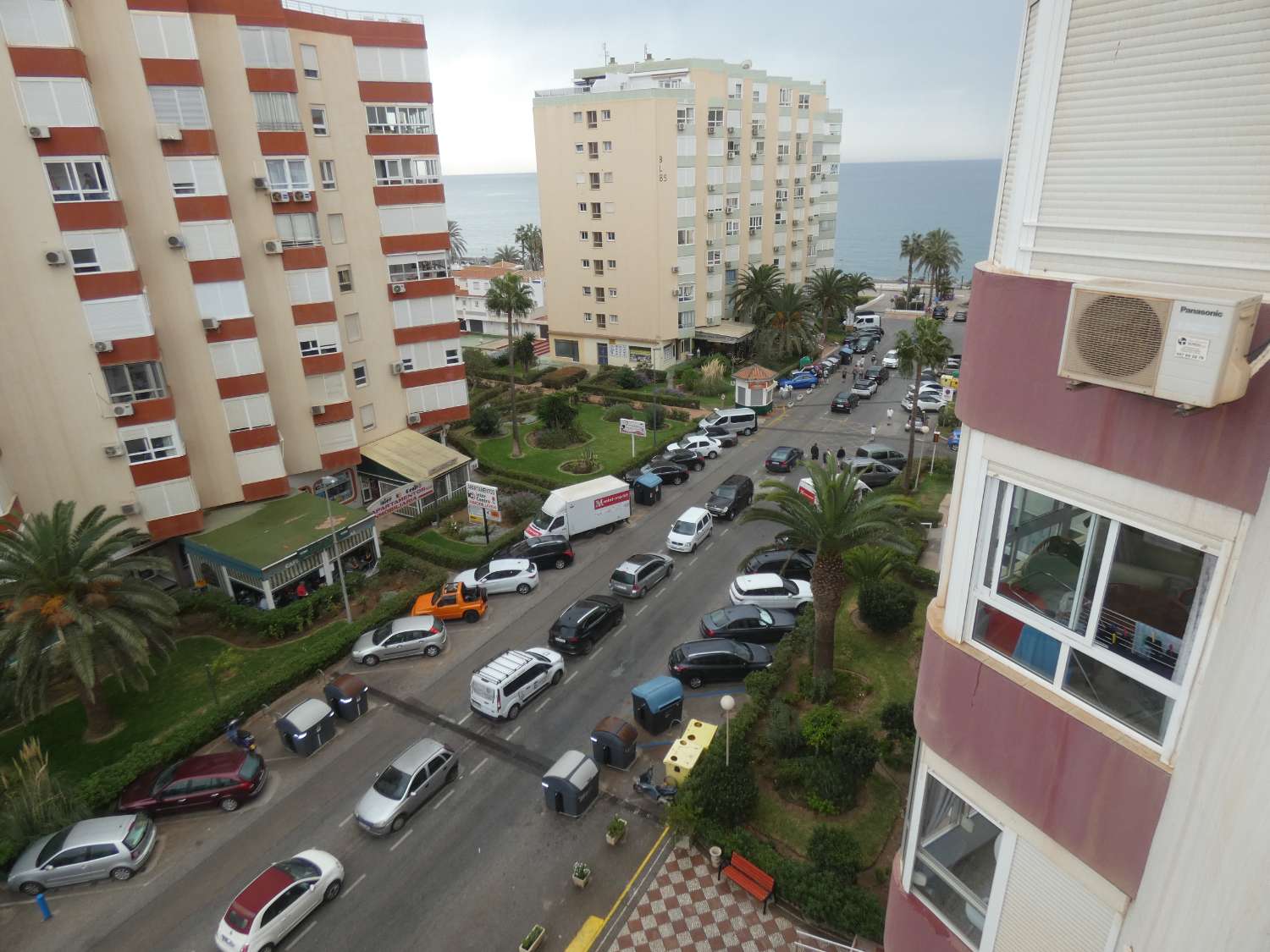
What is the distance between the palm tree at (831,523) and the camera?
68.0 ft

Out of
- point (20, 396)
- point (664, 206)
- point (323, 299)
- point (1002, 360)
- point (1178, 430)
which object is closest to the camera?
point (1178, 430)

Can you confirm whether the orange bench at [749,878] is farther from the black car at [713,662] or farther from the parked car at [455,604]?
the parked car at [455,604]

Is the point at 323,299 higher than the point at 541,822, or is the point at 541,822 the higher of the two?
the point at 323,299

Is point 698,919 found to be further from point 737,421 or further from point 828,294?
point 828,294

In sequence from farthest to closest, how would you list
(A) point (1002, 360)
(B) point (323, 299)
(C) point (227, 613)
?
1. (B) point (323, 299)
2. (C) point (227, 613)
3. (A) point (1002, 360)

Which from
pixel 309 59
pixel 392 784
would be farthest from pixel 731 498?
pixel 309 59

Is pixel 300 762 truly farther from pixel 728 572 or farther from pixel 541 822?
pixel 728 572

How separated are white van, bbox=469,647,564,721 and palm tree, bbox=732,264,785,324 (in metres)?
45.9

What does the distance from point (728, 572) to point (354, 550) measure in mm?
16247

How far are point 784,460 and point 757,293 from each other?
2735 centimetres

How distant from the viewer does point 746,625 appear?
2564 cm

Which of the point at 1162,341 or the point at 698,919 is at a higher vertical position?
the point at 1162,341

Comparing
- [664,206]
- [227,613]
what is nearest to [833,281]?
Result: [664,206]

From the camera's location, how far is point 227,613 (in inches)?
1101
